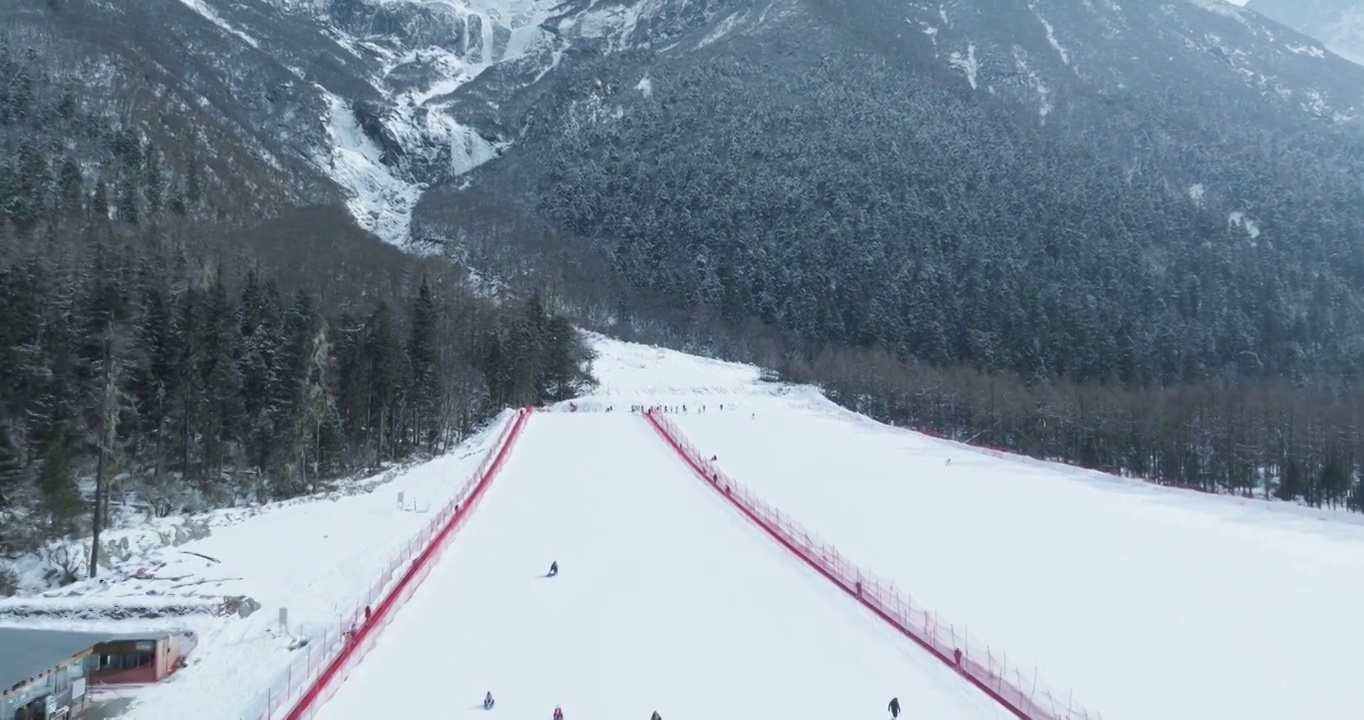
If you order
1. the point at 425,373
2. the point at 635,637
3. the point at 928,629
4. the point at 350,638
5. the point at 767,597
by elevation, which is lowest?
the point at 350,638

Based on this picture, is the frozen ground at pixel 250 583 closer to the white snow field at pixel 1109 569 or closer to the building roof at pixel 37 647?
the building roof at pixel 37 647

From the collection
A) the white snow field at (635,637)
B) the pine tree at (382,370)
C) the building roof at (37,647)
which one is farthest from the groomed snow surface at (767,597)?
the pine tree at (382,370)

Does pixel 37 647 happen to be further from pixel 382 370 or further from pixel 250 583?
pixel 382 370

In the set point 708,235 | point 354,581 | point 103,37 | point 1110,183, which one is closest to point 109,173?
point 103,37

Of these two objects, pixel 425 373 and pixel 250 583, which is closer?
pixel 250 583

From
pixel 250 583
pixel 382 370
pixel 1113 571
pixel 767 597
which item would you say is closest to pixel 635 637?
pixel 767 597

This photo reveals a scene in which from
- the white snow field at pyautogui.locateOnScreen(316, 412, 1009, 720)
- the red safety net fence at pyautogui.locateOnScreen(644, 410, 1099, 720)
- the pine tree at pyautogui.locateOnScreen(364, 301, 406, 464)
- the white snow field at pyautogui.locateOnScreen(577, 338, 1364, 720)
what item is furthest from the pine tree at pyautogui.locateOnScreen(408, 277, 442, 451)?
the red safety net fence at pyautogui.locateOnScreen(644, 410, 1099, 720)
